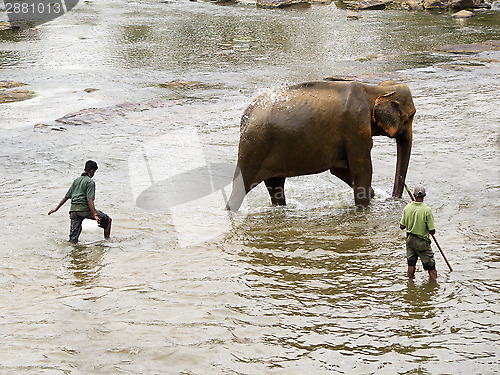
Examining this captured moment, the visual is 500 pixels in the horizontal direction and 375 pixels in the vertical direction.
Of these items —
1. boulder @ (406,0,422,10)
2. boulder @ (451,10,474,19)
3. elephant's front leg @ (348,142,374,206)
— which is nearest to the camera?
elephant's front leg @ (348,142,374,206)

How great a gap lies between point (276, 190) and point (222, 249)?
182cm

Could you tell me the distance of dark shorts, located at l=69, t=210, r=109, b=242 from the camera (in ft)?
25.9

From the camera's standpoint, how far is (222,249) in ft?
25.6

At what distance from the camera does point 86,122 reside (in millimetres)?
14695

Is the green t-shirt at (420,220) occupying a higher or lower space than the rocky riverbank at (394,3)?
lower

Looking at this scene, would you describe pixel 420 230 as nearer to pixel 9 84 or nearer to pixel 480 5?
pixel 9 84

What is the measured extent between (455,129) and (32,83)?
36.8 ft

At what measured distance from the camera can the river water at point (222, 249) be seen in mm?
5484

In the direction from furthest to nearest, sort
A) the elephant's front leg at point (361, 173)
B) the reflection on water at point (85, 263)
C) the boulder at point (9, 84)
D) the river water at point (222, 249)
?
1. the boulder at point (9, 84)
2. the elephant's front leg at point (361, 173)
3. the reflection on water at point (85, 263)
4. the river water at point (222, 249)

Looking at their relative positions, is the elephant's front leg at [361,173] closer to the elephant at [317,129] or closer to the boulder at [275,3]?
the elephant at [317,129]

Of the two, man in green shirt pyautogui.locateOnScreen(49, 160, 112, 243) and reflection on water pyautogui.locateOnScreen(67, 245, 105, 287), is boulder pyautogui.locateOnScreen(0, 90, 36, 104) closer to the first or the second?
man in green shirt pyautogui.locateOnScreen(49, 160, 112, 243)

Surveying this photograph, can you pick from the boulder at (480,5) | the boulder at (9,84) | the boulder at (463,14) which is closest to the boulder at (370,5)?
the boulder at (480,5)

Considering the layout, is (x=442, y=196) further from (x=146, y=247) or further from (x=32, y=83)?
(x=32, y=83)

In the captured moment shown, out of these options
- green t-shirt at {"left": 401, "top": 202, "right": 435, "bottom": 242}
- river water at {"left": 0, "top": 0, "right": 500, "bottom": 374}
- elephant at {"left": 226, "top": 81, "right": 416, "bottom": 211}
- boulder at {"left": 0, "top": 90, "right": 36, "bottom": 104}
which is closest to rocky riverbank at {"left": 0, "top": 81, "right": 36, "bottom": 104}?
boulder at {"left": 0, "top": 90, "right": 36, "bottom": 104}
